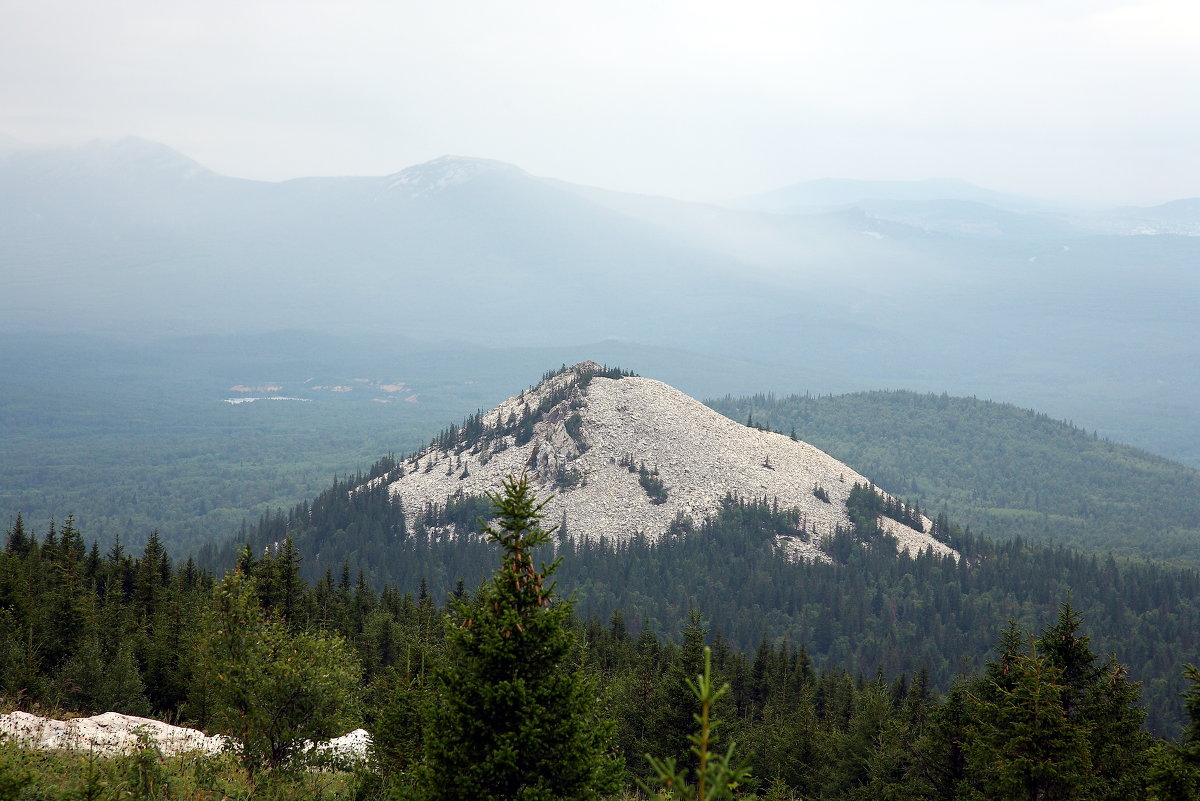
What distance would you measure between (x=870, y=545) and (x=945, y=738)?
149 metres

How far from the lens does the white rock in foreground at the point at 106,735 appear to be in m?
31.8

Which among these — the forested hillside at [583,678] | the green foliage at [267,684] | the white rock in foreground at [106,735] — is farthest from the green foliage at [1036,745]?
the white rock in foreground at [106,735]

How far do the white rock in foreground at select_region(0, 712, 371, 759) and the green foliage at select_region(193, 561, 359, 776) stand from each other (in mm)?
1113

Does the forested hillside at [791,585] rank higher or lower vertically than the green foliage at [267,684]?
lower

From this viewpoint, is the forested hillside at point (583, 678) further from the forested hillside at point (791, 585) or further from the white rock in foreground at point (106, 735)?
the forested hillside at point (791, 585)

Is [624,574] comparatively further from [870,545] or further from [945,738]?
[945,738]

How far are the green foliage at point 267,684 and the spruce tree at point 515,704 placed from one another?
537 inches

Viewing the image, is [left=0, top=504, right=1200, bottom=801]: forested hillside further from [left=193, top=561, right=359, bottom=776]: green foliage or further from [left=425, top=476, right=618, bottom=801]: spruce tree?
[left=425, top=476, right=618, bottom=801]: spruce tree

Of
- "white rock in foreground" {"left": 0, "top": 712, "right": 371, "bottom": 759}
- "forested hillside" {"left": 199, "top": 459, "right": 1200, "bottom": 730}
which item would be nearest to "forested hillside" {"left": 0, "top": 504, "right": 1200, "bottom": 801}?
"white rock in foreground" {"left": 0, "top": 712, "right": 371, "bottom": 759}

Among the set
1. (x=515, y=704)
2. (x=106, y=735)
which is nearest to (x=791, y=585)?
(x=106, y=735)

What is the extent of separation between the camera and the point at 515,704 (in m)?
23.0

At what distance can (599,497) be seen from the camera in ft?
641

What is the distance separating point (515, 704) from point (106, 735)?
71.6 feet

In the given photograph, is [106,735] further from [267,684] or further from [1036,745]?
[1036,745]
